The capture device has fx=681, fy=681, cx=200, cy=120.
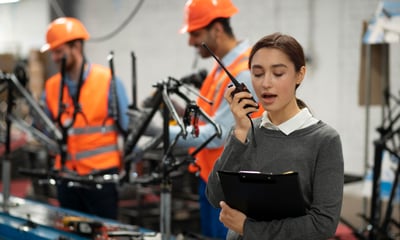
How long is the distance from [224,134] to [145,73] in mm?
4643

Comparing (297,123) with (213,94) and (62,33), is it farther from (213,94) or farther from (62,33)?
(62,33)

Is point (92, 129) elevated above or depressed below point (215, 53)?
below

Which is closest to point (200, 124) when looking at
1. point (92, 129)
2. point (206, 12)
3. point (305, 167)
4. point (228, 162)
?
point (206, 12)

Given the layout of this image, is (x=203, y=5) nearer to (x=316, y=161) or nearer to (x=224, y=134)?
(x=224, y=134)

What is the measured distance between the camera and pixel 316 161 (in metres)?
1.81

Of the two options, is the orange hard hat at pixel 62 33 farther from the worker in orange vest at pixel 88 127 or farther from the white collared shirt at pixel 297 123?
the white collared shirt at pixel 297 123

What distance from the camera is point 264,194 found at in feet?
5.90

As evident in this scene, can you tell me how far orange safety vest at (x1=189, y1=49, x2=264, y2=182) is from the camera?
3.07 meters

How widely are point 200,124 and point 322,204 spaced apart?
1483mm

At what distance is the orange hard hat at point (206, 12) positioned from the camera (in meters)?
3.20

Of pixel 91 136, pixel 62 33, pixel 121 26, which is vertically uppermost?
pixel 121 26

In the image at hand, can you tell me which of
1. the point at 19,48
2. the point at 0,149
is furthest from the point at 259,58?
the point at 19,48

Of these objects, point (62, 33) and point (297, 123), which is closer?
point (297, 123)

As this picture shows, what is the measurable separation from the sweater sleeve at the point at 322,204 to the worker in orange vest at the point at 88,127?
2341 millimetres
